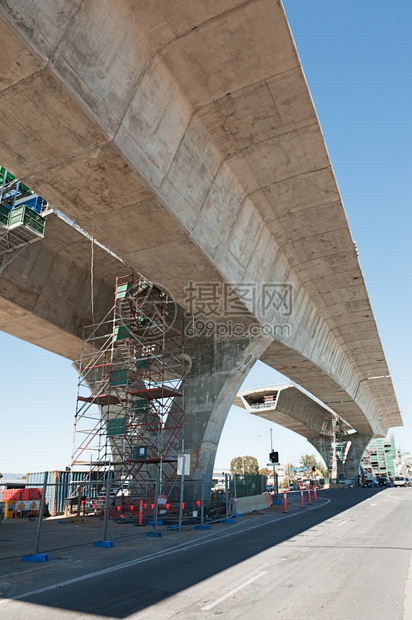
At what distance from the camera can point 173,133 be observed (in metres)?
11.5

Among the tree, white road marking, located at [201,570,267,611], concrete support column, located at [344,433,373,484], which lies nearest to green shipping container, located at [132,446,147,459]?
white road marking, located at [201,570,267,611]

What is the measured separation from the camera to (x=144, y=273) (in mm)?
16031

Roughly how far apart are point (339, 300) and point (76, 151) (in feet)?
57.0

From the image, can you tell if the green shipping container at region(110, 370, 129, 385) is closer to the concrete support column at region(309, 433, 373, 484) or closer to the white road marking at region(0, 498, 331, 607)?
the white road marking at region(0, 498, 331, 607)

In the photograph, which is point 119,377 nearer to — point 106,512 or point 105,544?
point 106,512

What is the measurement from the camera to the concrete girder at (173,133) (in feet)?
29.3

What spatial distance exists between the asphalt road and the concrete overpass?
814cm

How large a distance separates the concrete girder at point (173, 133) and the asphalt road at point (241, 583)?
8138mm

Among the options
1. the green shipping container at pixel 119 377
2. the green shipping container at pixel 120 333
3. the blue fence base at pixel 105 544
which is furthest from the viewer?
the green shipping container at pixel 120 333

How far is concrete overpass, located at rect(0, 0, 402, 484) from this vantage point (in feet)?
29.5

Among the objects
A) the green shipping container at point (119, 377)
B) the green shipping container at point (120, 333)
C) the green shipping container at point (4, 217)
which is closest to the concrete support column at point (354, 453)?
the green shipping container at point (119, 377)

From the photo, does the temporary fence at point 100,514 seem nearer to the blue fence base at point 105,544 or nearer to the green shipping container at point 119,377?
the blue fence base at point 105,544

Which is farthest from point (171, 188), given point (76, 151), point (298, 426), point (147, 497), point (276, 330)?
point (298, 426)

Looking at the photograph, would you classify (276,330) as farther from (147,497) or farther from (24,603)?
(24,603)
